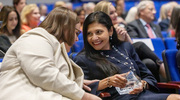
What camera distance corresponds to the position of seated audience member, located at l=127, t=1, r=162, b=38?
483cm

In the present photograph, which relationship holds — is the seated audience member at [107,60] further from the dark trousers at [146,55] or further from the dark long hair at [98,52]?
the dark trousers at [146,55]

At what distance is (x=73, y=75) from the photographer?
222 centimetres

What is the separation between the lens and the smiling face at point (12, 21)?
4.23m

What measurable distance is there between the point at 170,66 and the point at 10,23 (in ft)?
7.51

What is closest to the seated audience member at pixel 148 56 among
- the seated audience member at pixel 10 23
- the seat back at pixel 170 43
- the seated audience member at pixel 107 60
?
the seated audience member at pixel 107 60

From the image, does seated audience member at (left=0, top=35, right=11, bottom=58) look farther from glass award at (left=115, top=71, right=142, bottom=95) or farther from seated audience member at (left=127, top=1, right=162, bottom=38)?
seated audience member at (left=127, top=1, right=162, bottom=38)

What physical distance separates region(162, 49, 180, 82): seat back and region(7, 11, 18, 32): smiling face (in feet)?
7.08

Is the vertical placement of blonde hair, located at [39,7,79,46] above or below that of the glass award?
above

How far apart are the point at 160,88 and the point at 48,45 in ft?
4.81

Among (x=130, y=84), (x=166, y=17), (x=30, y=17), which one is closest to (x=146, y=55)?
(x=130, y=84)

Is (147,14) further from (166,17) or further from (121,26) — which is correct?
(166,17)

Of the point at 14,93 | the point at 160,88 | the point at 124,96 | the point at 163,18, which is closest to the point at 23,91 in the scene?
the point at 14,93

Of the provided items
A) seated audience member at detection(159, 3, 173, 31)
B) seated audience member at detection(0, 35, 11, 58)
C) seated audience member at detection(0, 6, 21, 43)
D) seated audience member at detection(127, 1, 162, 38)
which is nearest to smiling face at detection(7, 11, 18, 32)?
seated audience member at detection(0, 6, 21, 43)

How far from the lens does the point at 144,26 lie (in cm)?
512
